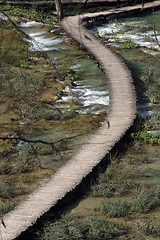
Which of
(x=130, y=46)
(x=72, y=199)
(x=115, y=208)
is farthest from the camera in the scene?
(x=130, y=46)

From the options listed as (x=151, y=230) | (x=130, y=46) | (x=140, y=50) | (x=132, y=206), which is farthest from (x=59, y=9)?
(x=151, y=230)

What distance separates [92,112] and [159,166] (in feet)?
10.9

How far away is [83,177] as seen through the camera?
7.32 metres

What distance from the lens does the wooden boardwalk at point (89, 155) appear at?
6.43 meters

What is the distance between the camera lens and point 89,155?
26.4ft

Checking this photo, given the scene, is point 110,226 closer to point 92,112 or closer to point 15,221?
point 15,221

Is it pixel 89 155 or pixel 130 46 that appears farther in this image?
pixel 130 46

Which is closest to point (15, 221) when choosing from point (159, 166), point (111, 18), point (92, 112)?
point (159, 166)

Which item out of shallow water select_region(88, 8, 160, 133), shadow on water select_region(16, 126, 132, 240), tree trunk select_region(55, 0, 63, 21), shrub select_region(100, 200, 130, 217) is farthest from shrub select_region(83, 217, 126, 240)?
tree trunk select_region(55, 0, 63, 21)

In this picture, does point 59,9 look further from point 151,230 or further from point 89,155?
point 151,230

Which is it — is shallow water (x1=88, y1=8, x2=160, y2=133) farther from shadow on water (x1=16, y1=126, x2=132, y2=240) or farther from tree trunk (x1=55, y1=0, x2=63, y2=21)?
shadow on water (x1=16, y1=126, x2=132, y2=240)

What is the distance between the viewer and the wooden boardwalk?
6.43m

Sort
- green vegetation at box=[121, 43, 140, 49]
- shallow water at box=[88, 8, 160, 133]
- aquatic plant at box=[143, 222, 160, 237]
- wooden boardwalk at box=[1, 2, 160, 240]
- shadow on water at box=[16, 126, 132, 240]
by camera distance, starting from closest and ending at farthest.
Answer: aquatic plant at box=[143, 222, 160, 237] < shadow on water at box=[16, 126, 132, 240] < wooden boardwalk at box=[1, 2, 160, 240] < shallow water at box=[88, 8, 160, 133] < green vegetation at box=[121, 43, 140, 49]

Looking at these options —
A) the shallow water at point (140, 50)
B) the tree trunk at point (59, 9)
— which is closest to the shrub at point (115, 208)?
the shallow water at point (140, 50)
